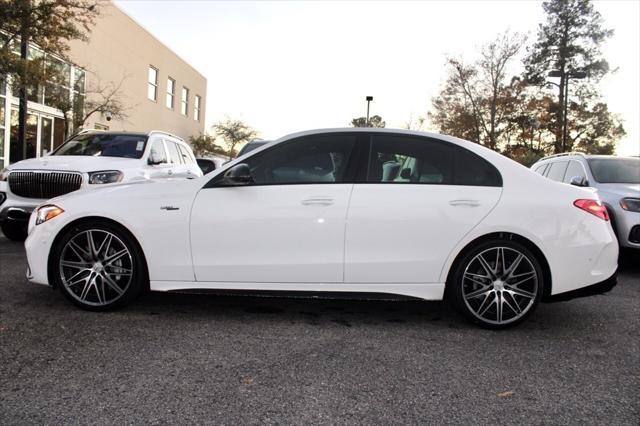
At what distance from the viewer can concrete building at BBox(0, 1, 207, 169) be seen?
16.6 metres

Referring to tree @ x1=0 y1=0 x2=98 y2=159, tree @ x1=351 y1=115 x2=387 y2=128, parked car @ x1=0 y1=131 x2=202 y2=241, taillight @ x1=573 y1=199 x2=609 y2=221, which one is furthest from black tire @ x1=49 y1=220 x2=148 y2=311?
tree @ x1=351 y1=115 x2=387 y2=128

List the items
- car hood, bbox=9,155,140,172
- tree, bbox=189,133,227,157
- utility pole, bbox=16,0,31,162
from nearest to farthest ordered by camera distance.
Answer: car hood, bbox=9,155,140,172, utility pole, bbox=16,0,31,162, tree, bbox=189,133,227,157

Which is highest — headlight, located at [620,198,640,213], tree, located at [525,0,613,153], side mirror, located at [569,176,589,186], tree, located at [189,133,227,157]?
tree, located at [525,0,613,153]

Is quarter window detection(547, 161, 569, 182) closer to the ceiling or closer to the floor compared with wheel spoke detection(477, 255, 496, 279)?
closer to the ceiling

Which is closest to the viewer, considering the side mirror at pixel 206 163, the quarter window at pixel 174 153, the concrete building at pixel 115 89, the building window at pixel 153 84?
the quarter window at pixel 174 153

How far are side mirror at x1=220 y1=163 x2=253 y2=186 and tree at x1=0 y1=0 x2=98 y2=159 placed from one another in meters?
9.29

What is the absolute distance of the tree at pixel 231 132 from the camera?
150 feet

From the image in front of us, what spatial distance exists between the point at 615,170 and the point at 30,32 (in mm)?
12150

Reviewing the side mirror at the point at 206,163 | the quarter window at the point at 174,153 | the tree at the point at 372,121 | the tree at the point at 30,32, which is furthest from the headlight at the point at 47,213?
the tree at the point at 372,121

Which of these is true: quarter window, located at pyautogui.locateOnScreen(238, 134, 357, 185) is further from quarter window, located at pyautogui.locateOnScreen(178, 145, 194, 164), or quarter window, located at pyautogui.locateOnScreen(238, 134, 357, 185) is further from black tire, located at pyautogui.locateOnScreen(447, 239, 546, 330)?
quarter window, located at pyautogui.locateOnScreen(178, 145, 194, 164)

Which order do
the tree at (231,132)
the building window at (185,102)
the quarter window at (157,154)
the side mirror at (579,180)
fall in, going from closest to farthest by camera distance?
the side mirror at (579,180), the quarter window at (157,154), the building window at (185,102), the tree at (231,132)

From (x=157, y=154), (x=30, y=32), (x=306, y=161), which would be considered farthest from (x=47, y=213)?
(x=30, y=32)

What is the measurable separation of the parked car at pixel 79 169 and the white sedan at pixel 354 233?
3440 mm

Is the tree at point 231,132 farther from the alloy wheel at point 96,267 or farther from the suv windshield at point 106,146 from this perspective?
the alloy wheel at point 96,267
